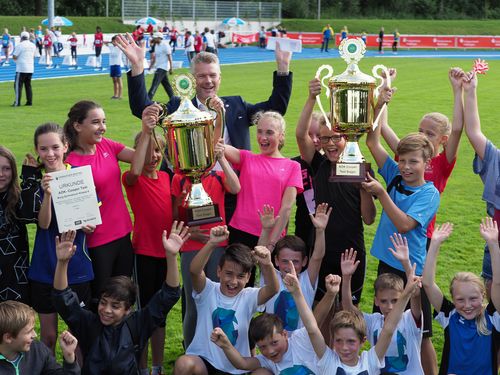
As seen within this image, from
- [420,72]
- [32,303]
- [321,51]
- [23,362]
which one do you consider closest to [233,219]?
[32,303]

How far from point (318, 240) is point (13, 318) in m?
1.91

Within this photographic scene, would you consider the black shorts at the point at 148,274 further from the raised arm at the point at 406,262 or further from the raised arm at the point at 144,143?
the raised arm at the point at 406,262

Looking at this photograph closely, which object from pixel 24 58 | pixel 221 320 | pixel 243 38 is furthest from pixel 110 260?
pixel 243 38

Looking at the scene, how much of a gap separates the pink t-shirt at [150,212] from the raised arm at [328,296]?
1.17m

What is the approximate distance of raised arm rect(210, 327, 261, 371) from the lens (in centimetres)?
423

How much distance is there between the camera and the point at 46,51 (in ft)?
104

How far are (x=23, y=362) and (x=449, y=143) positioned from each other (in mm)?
3203

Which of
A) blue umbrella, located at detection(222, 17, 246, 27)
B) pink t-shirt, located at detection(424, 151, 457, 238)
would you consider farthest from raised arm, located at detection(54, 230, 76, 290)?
blue umbrella, located at detection(222, 17, 246, 27)

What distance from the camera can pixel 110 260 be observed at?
4.91m

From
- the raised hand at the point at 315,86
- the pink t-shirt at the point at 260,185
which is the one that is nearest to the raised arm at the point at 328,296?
the pink t-shirt at the point at 260,185

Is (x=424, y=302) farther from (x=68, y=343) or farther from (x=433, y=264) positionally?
(x=68, y=343)

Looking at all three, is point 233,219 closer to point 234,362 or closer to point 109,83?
point 234,362

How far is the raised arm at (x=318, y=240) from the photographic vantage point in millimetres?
4742

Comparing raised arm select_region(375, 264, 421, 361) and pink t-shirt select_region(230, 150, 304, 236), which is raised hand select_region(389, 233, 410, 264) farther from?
pink t-shirt select_region(230, 150, 304, 236)
